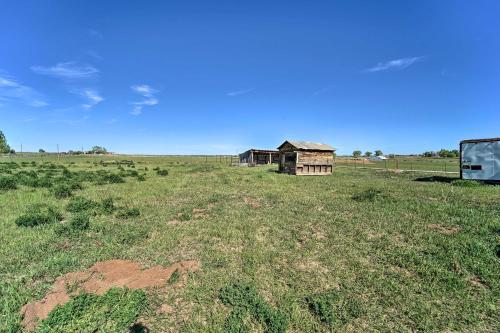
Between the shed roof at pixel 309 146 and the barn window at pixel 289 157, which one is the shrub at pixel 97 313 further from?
the barn window at pixel 289 157

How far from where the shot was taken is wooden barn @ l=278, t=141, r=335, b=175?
26672mm

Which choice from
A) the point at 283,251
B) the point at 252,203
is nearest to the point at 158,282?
the point at 283,251

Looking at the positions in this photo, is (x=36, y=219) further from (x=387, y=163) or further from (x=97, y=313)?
(x=387, y=163)

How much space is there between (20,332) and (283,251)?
15.2 ft

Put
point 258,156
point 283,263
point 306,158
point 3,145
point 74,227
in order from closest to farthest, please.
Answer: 1. point 283,263
2. point 74,227
3. point 306,158
4. point 258,156
5. point 3,145

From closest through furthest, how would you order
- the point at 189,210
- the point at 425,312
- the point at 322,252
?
the point at 425,312
the point at 322,252
the point at 189,210

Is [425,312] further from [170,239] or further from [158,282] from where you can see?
[170,239]

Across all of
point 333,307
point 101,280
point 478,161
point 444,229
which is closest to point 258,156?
point 478,161

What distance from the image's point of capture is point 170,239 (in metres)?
6.96

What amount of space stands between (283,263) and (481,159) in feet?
64.2

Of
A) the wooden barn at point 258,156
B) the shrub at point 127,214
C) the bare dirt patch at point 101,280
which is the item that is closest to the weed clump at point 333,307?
the bare dirt patch at point 101,280

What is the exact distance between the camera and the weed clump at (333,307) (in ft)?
12.7

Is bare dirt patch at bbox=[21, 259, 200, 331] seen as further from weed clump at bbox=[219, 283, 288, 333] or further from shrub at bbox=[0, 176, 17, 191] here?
shrub at bbox=[0, 176, 17, 191]

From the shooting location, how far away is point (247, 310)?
158 inches
